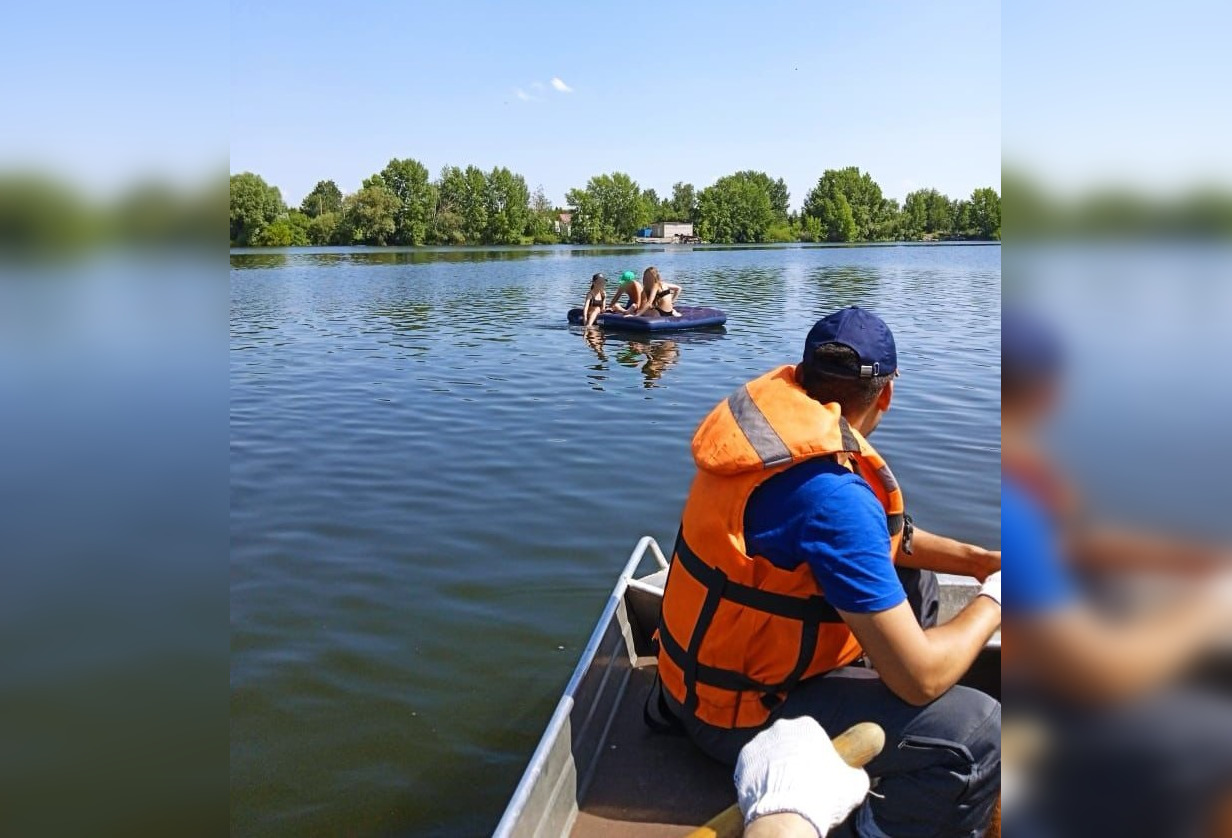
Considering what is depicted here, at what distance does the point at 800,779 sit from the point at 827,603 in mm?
677

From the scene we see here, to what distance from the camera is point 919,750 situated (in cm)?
293

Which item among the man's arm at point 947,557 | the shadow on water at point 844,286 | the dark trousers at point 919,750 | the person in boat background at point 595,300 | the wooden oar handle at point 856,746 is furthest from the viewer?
the shadow on water at point 844,286

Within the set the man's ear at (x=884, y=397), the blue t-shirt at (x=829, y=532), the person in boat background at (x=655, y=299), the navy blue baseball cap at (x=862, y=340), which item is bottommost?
the blue t-shirt at (x=829, y=532)

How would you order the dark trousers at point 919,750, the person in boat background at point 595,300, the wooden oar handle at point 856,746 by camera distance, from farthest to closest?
1. the person in boat background at point 595,300
2. the dark trousers at point 919,750
3. the wooden oar handle at point 856,746

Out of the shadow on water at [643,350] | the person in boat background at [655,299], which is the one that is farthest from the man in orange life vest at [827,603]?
the person in boat background at [655,299]

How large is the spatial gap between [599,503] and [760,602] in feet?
18.2

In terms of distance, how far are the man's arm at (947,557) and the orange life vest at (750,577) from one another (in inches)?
23.9
